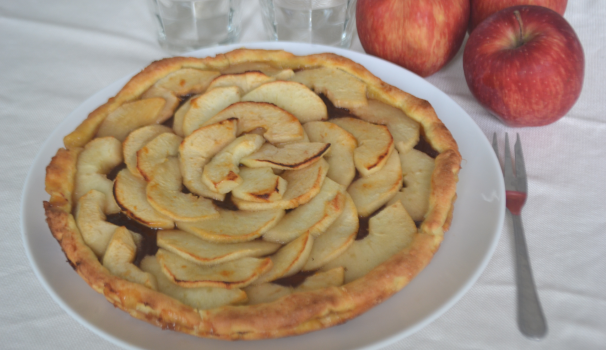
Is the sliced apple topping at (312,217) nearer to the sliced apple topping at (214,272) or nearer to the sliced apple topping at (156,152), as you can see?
the sliced apple topping at (214,272)

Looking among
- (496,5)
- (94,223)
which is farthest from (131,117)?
(496,5)

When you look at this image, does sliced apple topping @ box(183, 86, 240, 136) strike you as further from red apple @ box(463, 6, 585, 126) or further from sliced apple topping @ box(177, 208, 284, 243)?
red apple @ box(463, 6, 585, 126)

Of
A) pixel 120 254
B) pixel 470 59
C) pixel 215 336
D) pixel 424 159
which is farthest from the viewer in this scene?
pixel 470 59

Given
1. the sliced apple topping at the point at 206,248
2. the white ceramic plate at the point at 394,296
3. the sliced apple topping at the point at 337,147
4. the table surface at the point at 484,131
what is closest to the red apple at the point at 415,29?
the table surface at the point at 484,131

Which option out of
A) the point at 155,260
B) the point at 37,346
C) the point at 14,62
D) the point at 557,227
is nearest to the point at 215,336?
the point at 155,260

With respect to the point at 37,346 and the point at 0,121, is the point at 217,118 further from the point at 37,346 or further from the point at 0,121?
the point at 0,121
